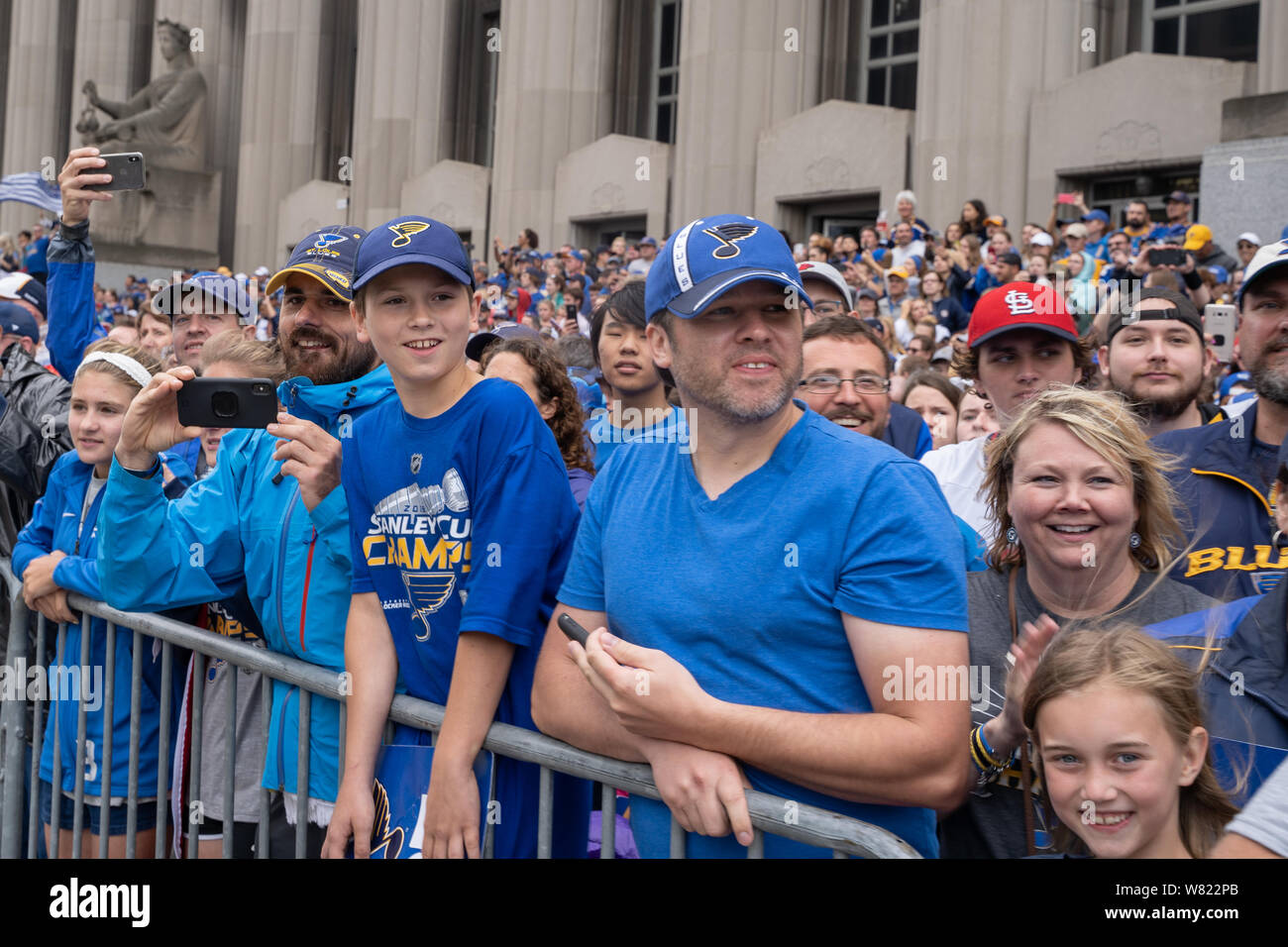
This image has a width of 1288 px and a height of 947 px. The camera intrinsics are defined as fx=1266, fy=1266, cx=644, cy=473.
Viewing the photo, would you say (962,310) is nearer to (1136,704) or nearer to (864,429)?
(864,429)

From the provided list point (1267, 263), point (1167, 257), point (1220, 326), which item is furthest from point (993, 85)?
point (1267, 263)

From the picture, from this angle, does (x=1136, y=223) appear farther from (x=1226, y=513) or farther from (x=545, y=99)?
(x=545, y=99)

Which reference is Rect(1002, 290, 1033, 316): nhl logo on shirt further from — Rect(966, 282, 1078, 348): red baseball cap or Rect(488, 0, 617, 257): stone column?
Rect(488, 0, 617, 257): stone column

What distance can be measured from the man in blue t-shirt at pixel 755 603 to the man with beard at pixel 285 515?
972 millimetres

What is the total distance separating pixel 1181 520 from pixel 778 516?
5.43 feet

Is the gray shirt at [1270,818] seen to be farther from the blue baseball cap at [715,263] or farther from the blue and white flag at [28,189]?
the blue and white flag at [28,189]

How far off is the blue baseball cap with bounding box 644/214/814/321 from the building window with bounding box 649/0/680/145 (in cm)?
2622

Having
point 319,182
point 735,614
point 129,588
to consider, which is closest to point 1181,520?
point 735,614

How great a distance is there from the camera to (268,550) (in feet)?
12.4

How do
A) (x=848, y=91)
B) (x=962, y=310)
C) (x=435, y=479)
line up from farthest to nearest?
(x=848, y=91) < (x=962, y=310) < (x=435, y=479)

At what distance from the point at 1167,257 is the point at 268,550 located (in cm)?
815

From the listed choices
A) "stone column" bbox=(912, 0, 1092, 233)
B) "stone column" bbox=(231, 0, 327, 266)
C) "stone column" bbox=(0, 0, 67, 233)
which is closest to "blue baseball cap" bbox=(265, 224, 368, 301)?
"stone column" bbox=(912, 0, 1092, 233)

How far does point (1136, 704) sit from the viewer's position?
8.06 ft

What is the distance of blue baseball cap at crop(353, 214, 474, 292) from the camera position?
10.4ft
